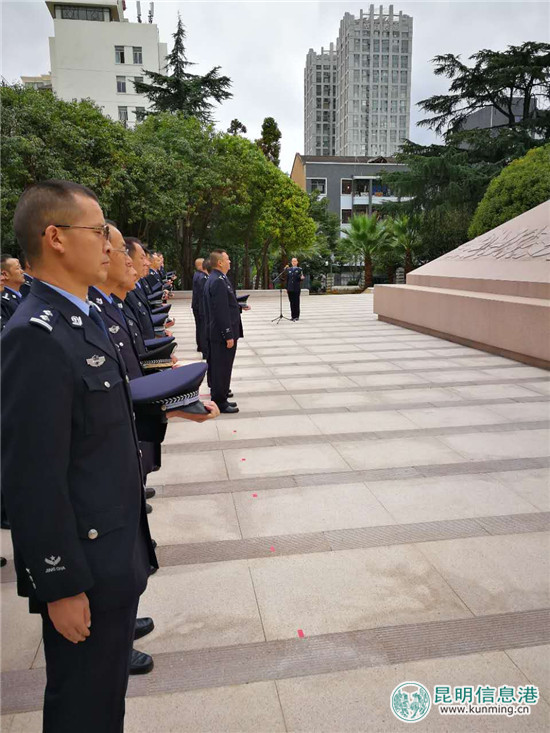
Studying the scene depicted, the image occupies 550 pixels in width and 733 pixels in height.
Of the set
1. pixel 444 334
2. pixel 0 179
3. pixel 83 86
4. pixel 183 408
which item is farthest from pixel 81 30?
pixel 183 408

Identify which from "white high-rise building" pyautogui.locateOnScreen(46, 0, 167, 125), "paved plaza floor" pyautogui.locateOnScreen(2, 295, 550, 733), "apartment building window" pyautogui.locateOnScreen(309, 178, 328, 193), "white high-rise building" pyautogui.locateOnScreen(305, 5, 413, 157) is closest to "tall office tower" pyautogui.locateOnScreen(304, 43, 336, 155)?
"white high-rise building" pyautogui.locateOnScreen(305, 5, 413, 157)

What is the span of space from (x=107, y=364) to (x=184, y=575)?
6.26 ft

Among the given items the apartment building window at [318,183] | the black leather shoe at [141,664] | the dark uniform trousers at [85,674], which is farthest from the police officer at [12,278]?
the apartment building window at [318,183]

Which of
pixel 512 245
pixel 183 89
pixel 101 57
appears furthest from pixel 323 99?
pixel 512 245

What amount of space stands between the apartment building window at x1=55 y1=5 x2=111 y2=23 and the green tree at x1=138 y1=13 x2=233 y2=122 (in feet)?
65.0

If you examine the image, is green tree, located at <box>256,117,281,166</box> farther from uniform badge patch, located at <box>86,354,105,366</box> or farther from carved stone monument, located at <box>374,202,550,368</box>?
uniform badge patch, located at <box>86,354,105,366</box>

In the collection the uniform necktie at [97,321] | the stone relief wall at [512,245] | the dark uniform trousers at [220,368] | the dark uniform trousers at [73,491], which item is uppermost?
the stone relief wall at [512,245]

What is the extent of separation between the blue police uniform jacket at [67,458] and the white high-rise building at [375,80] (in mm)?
115635

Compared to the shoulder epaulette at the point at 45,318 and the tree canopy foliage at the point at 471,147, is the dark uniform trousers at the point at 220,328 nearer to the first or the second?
the shoulder epaulette at the point at 45,318

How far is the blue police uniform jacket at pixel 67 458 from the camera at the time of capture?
4.80 ft

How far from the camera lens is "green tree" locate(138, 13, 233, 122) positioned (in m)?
29.2

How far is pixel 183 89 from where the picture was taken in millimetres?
29297

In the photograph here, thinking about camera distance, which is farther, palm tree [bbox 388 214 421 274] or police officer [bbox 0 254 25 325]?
palm tree [bbox 388 214 421 274]

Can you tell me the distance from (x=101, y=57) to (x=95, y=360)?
160 ft
